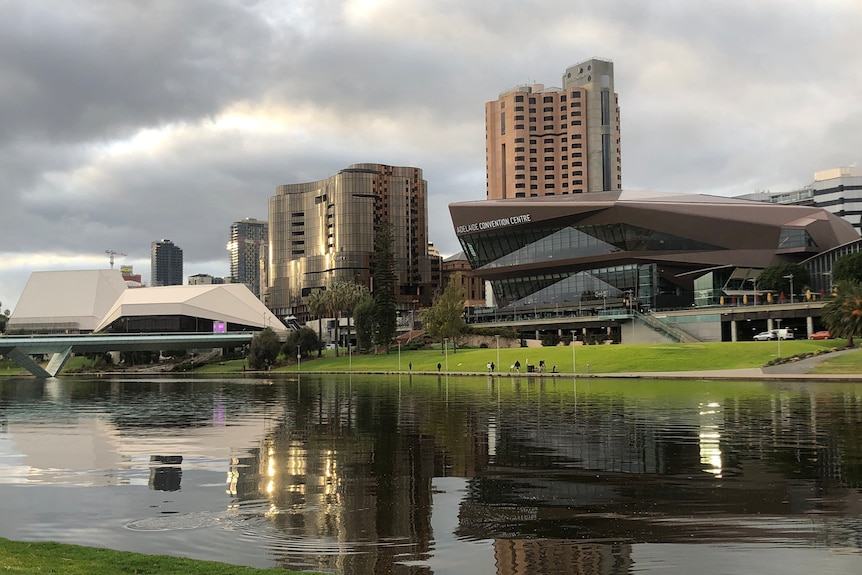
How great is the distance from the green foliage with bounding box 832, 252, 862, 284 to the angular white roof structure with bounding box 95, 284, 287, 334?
11533cm

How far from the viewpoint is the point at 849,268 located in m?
108

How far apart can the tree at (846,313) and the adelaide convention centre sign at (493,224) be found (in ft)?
255

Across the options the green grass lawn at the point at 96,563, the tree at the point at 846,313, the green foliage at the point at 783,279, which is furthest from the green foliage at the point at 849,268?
the green grass lawn at the point at 96,563

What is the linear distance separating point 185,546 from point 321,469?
908 cm

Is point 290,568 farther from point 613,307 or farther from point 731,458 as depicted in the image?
point 613,307

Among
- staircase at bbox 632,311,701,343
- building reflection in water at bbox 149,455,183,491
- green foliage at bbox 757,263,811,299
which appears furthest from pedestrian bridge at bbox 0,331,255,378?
building reflection in water at bbox 149,455,183,491

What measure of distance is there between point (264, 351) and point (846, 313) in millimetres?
94086

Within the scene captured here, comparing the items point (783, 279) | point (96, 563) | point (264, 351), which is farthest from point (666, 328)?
point (96, 563)

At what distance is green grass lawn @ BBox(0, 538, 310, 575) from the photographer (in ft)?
39.7

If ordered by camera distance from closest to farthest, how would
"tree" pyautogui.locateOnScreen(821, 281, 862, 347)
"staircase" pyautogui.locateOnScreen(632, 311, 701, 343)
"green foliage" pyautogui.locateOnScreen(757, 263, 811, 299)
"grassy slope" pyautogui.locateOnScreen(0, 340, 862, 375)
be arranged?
"tree" pyautogui.locateOnScreen(821, 281, 862, 347)
"grassy slope" pyautogui.locateOnScreen(0, 340, 862, 375)
"staircase" pyautogui.locateOnScreen(632, 311, 701, 343)
"green foliage" pyautogui.locateOnScreen(757, 263, 811, 299)

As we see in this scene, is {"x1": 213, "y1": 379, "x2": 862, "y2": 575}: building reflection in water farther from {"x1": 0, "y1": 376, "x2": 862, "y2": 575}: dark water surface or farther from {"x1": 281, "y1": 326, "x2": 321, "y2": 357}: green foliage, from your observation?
{"x1": 281, "y1": 326, "x2": 321, "y2": 357}: green foliage

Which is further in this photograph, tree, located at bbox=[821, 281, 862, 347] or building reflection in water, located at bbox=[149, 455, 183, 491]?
tree, located at bbox=[821, 281, 862, 347]

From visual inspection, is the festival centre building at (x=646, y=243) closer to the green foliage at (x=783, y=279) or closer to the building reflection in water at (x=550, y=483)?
the green foliage at (x=783, y=279)

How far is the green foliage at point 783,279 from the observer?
121 m
